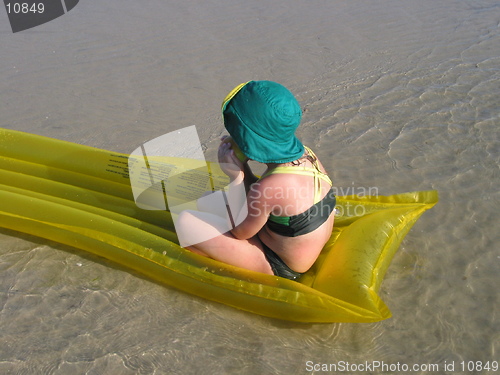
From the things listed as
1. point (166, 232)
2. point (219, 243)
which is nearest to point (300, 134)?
point (166, 232)

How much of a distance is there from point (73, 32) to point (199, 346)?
16.3 ft

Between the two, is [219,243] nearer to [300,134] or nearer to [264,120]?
[264,120]

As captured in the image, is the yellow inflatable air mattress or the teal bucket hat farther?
the yellow inflatable air mattress

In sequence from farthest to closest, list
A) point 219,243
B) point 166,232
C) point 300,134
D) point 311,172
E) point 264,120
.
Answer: point 300,134, point 166,232, point 219,243, point 311,172, point 264,120

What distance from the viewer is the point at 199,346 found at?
2.32 meters

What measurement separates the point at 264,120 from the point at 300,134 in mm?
2154

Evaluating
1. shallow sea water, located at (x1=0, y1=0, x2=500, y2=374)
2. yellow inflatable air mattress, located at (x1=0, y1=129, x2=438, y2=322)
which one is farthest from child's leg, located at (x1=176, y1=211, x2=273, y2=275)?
shallow sea water, located at (x1=0, y1=0, x2=500, y2=374)

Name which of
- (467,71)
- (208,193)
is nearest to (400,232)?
(208,193)

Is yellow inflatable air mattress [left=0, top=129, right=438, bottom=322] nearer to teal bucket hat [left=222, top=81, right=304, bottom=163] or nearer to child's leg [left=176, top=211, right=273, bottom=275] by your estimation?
child's leg [left=176, top=211, right=273, bottom=275]

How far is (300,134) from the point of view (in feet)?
13.7

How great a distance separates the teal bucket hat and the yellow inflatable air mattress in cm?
64

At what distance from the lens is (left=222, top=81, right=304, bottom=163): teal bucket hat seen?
2.04m

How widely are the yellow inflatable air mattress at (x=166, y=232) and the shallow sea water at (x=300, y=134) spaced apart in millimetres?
156

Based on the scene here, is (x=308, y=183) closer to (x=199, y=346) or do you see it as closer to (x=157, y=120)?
(x=199, y=346)
